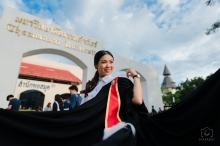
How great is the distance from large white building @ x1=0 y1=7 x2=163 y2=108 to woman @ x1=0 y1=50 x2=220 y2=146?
4.45 metres

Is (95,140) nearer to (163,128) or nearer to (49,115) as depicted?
(49,115)

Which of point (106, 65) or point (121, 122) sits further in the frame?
point (106, 65)

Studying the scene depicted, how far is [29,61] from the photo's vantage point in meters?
12.1

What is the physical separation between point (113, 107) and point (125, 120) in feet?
0.36

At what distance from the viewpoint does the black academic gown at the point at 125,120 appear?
2.55ft

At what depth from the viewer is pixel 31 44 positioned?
16.5 feet

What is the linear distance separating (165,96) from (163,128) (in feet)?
118

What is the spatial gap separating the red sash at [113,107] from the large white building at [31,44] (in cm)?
459

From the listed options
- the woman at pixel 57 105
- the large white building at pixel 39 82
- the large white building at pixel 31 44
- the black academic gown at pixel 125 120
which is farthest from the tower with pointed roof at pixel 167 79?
the black academic gown at pixel 125 120

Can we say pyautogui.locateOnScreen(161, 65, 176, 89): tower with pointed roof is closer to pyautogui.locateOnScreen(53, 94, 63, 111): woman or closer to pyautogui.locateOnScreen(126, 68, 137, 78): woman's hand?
pyautogui.locateOnScreen(53, 94, 63, 111): woman

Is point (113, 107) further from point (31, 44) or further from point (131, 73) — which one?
point (31, 44)

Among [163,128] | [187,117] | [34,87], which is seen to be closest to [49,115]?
[163,128]

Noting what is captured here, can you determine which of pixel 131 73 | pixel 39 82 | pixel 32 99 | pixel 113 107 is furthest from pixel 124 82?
pixel 32 99

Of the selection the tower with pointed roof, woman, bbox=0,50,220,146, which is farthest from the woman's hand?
the tower with pointed roof
